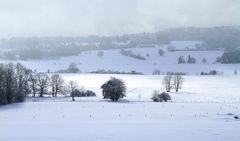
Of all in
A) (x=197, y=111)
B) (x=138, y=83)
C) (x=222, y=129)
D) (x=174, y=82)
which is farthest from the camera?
(x=138, y=83)

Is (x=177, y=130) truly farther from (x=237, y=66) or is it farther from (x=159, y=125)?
(x=237, y=66)

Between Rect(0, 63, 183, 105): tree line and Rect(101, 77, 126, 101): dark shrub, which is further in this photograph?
Rect(101, 77, 126, 101): dark shrub

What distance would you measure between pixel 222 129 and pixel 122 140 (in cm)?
1319

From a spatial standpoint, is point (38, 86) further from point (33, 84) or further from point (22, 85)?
point (22, 85)

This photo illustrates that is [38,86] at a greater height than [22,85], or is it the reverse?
[22,85]

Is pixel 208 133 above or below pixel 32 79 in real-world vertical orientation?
below

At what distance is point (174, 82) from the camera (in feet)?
365

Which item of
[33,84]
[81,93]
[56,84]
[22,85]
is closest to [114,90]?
[81,93]

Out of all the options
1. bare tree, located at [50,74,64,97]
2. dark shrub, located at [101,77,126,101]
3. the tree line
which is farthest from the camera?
bare tree, located at [50,74,64,97]

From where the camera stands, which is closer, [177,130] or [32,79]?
[177,130]

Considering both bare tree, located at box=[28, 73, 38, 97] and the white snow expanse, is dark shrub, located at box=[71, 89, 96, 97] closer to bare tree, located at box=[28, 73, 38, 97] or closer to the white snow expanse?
bare tree, located at box=[28, 73, 38, 97]

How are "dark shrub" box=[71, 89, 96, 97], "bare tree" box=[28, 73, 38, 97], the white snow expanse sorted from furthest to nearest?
"bare tree" box=[28, 73, 38, 97]
"dark shrub" box=[71, 89, 96, 97]
the white snow expanse

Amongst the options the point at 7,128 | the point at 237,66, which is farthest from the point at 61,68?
the point at 7,128

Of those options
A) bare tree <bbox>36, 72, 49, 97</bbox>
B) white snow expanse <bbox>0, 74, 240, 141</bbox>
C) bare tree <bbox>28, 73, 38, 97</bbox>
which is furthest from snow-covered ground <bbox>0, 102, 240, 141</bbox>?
bare tree <bbox>28, 73, 38, 97</bbox>
